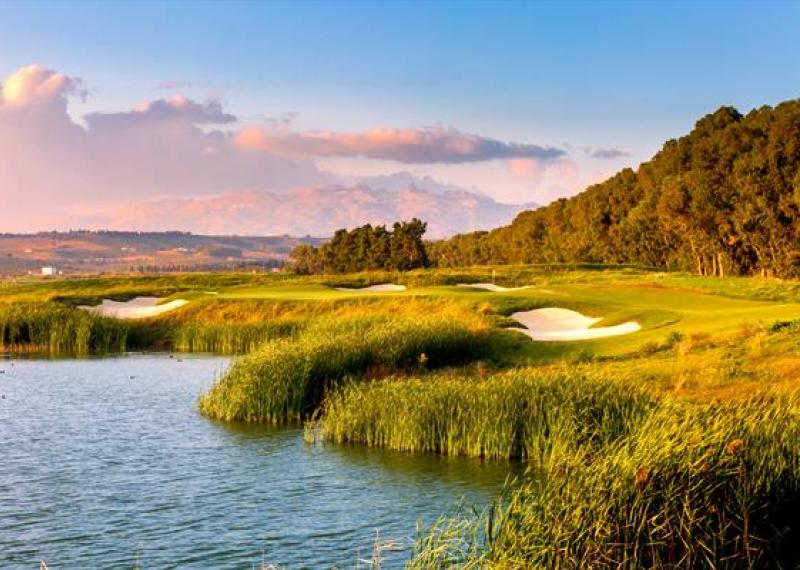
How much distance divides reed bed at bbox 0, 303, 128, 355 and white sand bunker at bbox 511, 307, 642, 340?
20.9 m

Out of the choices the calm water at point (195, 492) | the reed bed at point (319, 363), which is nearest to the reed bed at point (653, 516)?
the calm water at point (195, 492)

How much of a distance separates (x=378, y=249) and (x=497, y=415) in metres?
97.3

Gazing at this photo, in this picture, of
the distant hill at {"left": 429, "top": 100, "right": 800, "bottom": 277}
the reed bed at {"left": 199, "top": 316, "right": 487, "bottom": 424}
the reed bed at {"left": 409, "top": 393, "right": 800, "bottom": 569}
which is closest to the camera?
the reed bed at {"left": 409, "top": 393, "right": 800, "bottom": 569}

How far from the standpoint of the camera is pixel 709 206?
Result: 272 ft

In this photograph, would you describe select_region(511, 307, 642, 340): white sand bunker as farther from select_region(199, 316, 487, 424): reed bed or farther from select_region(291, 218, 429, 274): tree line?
select_region(291, 218, 429, 274): tree line

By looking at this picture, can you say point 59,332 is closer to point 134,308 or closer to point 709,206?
point 134,308

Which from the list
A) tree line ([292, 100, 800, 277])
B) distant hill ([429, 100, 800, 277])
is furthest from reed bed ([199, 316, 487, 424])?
tree line ([292, 100, 800, 277])

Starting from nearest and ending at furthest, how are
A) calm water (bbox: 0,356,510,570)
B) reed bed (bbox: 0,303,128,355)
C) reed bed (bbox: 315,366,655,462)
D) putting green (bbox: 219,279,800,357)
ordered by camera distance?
calm water (bbox: 0,356,510,570)
reed bed (bbox: 315,366,655,462)
putting green (bbox: 219,279,800,357)
reed bed (bbox: 0,303,128,355)

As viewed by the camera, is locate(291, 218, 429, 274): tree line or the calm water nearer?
the calm water

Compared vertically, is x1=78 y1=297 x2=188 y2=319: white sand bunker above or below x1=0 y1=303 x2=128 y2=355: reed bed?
above

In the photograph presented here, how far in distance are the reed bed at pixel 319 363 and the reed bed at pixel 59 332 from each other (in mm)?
18093

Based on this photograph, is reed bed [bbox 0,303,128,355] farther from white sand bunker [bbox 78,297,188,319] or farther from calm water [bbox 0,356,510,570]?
calm water [bbox 0,356,510,570]

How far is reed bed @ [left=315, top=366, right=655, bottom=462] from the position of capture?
21281 mm

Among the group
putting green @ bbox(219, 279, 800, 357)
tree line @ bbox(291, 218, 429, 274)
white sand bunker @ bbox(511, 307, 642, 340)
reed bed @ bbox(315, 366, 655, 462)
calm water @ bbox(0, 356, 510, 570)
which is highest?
tree line @ bbox(291, 218, 429, 274)
